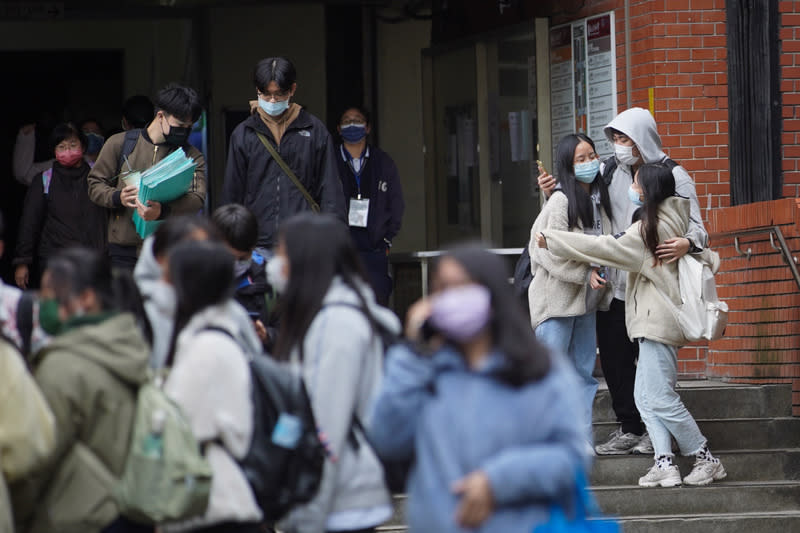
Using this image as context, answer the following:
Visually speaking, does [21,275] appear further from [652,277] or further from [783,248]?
[783,248]

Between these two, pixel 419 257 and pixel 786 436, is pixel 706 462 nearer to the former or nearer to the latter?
pixel 786 436

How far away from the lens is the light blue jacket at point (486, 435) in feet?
11.8

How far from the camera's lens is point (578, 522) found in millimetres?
3715

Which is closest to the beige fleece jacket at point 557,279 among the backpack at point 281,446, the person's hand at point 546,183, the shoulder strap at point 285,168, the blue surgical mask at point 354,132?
the person's hand at point 546,183

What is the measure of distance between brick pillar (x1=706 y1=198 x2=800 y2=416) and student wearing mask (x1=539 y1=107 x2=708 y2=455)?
1131 millimetres

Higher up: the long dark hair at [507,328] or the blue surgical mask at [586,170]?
the blue surgical mask at [586,170]

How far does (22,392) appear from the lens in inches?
160

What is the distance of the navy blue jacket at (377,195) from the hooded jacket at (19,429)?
5652 mm

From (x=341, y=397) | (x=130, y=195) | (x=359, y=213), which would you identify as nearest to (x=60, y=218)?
(x=130, y=195)

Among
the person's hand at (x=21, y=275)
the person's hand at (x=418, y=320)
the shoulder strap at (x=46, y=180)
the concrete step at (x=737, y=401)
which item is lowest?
the concrete step at (x=737, y=401)

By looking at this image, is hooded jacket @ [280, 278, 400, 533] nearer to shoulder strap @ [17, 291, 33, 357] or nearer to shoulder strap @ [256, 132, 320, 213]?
shoulder strap @ [17, 291, 33, 357]

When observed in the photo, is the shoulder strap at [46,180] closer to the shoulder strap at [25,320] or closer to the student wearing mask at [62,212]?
the student wearing mask at [62,212]

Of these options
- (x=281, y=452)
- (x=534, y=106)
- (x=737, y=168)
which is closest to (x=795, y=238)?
Answer: (x=737, y=168)

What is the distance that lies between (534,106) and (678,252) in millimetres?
3105
